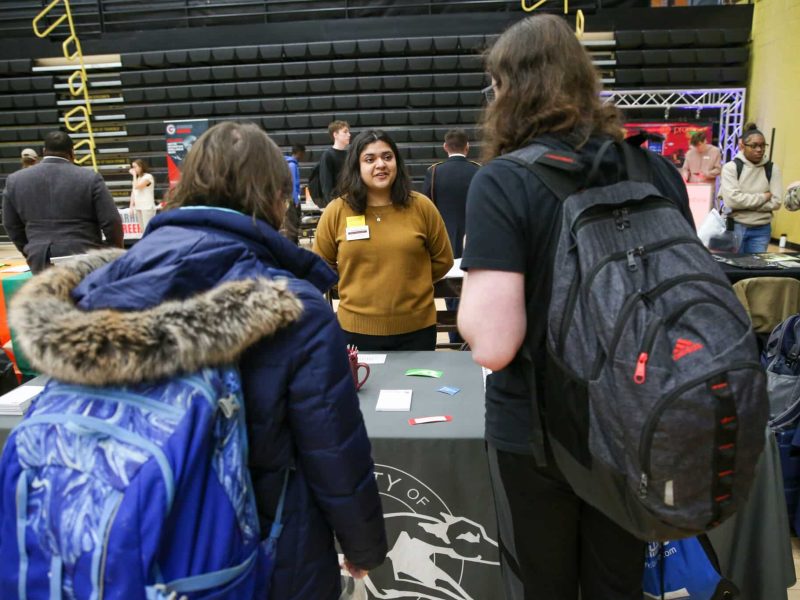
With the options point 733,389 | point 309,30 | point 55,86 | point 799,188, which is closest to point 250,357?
point 733,389

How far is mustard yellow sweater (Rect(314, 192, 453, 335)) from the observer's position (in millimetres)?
2404

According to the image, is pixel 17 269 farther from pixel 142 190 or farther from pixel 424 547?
pixel 142 190

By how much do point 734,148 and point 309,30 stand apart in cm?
663

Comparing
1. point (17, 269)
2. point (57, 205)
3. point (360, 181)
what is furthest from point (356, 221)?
point (17, 269)

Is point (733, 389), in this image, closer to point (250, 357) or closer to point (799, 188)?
point (250, 357)

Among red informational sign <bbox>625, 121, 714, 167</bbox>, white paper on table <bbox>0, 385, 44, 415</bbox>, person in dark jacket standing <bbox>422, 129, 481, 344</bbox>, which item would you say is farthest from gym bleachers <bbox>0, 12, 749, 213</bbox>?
white paper on table <bbox>0, 385, 44, 415</bbox>

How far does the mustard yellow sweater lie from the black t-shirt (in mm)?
1358

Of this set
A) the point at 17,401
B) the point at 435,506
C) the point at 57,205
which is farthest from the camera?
the point at 57,205

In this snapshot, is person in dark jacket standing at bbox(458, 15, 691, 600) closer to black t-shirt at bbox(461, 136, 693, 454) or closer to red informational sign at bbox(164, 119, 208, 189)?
black t-shirt at bbox(461, 136, 693, 454)

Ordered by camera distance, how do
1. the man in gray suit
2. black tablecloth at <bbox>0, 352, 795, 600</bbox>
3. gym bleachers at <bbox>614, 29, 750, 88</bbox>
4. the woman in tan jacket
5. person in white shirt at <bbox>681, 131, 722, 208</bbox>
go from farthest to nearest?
1. gym bleachers at <bbox>614, 29, 750, 88</bbox>
2. person in white shirt at <bbox>681, 131, 722, 208</bbox>
3. the woman in tan jacket
4. the man in gray suit
5. black tablecloth at <bbox>0, 352, 795, 600</bbox>

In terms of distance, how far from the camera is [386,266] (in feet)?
7.88

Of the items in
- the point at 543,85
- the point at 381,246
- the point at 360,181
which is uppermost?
the point at 543,85

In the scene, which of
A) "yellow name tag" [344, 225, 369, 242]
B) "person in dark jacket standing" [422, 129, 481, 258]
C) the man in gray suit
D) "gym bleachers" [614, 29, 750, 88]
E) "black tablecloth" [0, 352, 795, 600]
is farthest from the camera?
"gym bleachers" [614, 29, 750, 88]

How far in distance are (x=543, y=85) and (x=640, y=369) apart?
524 millimetres
